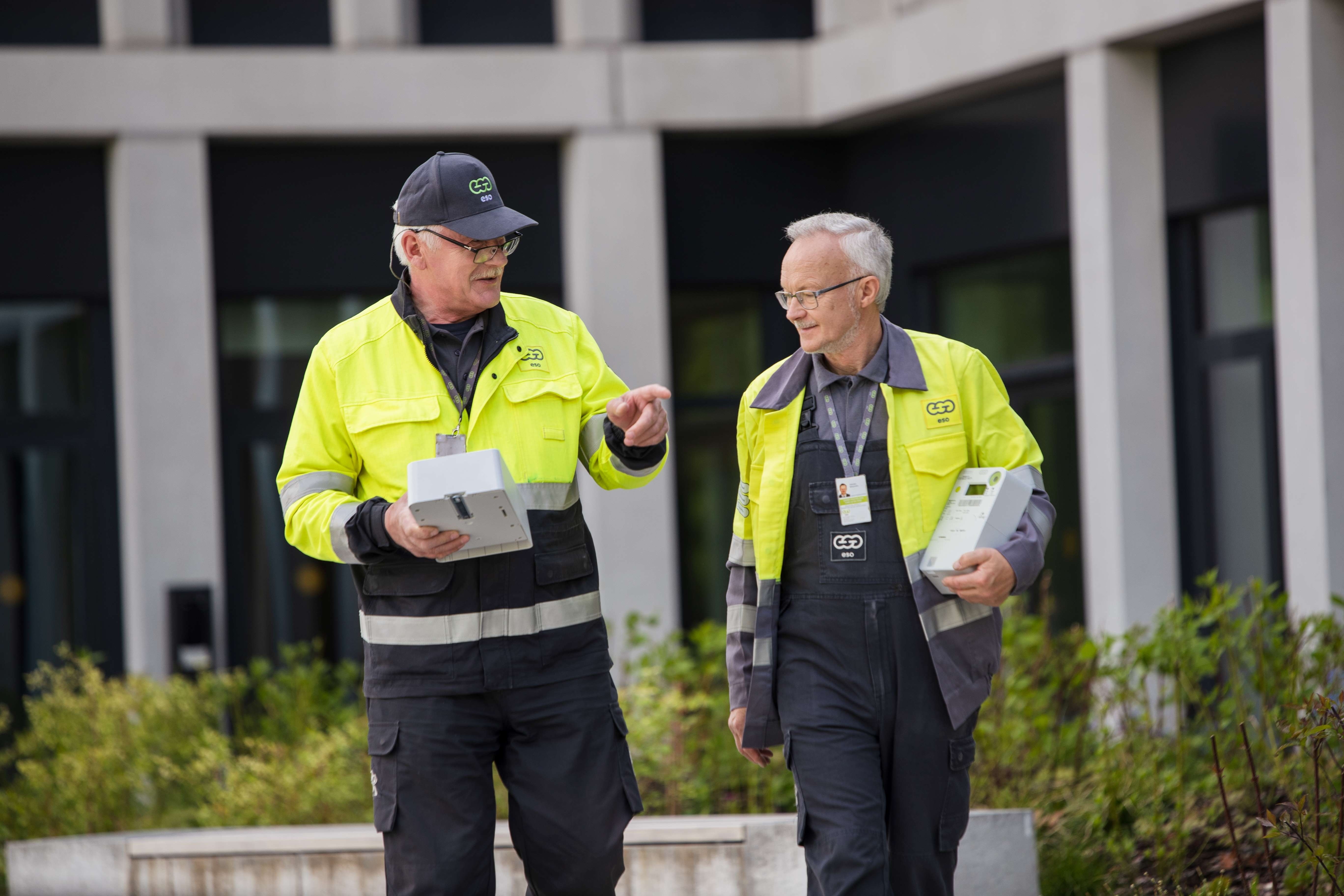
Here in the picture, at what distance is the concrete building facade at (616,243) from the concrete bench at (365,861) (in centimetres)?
367

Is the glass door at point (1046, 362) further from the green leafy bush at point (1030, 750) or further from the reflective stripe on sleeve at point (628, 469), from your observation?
the reflective stripe on sleeve at point (628, 469)

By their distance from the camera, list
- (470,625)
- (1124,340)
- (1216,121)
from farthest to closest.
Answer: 1. (1124,340)
2. (1216,121)
3. (470,625)

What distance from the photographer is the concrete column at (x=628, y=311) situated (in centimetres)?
948

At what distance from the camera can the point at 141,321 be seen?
364 inches

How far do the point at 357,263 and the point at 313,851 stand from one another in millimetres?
5388

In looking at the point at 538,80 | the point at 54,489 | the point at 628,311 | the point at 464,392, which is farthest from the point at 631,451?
the point at 54,489

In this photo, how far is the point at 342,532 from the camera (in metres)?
3.33

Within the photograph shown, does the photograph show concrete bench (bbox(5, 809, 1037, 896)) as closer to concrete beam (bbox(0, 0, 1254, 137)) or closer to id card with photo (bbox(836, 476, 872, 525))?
id card with photo (bbox(836, 476, 872, 525))

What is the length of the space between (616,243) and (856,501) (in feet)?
20.8

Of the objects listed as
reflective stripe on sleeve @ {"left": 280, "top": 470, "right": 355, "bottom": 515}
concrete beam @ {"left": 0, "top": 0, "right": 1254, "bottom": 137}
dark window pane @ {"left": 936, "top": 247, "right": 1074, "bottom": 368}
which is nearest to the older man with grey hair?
reflective stripe on sleeve @ {"left": 280, "top": 470, "right": 355, "bottom": 515}

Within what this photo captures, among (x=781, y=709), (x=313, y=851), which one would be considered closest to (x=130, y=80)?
(x=313, y=851)

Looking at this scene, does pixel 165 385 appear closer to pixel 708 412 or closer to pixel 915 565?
pixel 708 412

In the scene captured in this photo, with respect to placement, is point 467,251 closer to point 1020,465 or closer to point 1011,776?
point 1020,465

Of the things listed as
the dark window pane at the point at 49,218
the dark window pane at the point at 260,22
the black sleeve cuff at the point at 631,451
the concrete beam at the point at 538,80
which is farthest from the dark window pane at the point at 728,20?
the black sleeve cuff at the point at 631,451
